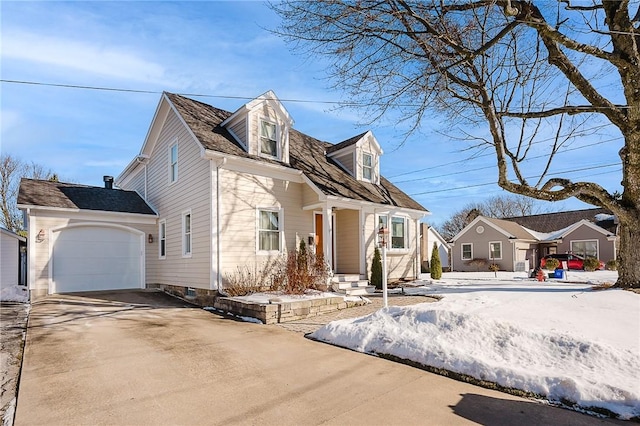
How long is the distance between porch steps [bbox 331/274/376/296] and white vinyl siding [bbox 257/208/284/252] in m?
2.16

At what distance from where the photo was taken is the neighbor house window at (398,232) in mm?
15289

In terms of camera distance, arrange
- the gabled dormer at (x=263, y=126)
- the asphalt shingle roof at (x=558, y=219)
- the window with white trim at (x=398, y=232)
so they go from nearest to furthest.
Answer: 1. the gabled dormer at (x=263, y=126)
2. the window with white trim at (x=398, y=232)
3. the asphalt shingle roof at (x=558, y=219)

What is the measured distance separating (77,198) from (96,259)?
2.29 meters

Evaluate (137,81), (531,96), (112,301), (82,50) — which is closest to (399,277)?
(531,96)

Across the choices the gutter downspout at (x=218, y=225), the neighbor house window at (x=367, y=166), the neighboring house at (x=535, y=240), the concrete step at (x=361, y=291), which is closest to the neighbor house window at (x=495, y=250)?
the neighboring house at (x=535, y=240)

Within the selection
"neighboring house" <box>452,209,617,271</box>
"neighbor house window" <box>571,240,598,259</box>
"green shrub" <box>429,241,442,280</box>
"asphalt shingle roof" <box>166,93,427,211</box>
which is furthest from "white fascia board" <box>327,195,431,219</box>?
"neighbor house window" <box>571,240,598,259</box>

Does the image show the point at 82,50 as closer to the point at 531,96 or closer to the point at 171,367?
the point at 171,367

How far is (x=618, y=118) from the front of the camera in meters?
10.3

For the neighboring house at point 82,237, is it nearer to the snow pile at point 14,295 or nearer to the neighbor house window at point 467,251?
the snow pile at point 14,295

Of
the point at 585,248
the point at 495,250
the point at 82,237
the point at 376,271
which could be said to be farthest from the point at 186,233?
the point at 585,248

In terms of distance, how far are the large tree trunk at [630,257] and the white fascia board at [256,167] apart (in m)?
9.65

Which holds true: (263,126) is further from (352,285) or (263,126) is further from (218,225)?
(352,285)

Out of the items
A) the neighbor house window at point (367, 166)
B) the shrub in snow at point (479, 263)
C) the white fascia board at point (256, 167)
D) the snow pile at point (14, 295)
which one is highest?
the neighbor house window at point (367, 166)

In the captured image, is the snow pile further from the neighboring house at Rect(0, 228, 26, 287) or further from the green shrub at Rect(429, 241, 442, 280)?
the green shrub at Rect(429, 241, 442, 280)
